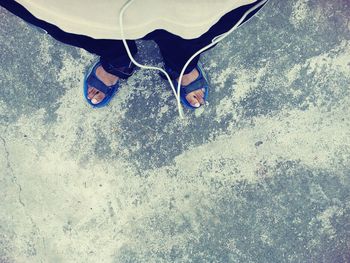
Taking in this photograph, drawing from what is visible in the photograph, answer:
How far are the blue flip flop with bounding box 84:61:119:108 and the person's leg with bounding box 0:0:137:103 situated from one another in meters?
0.02

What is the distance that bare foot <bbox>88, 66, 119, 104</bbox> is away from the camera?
1.65m

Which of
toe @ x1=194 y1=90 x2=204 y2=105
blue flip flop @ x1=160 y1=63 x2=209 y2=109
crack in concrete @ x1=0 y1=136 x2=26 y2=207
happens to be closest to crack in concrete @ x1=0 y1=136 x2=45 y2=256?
crack in concrete @ x1=0 y1=136 x2=26 y2=207

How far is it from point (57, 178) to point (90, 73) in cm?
48

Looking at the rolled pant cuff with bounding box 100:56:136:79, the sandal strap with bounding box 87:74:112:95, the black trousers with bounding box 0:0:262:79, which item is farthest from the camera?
the sandal strap with bounding box 87:74:112:95

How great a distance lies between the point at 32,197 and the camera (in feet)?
5.47

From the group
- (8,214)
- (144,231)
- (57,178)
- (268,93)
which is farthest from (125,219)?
(268,93)

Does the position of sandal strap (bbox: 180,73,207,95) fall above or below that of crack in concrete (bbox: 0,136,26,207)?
above

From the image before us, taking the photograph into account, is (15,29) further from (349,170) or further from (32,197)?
(349,170)

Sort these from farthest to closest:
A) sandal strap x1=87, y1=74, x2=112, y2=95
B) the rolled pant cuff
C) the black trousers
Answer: sandal strap x1=87, y1=74, x2=112, y2=95 < the rolled pant cuff < the black trousers

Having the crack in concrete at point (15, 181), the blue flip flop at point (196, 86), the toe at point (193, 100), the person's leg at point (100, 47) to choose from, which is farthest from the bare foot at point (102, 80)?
the crack in concrete at point (15, 181)

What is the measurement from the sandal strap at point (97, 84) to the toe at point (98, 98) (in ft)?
0.06

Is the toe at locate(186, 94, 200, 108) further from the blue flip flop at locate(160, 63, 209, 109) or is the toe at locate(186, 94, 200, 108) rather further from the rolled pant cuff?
the rolled pant cuff

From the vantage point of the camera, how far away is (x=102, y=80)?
1.65 metres

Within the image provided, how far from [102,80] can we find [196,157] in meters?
0.52
